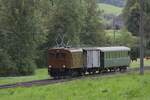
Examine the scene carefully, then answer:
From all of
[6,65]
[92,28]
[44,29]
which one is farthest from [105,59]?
[92,28]

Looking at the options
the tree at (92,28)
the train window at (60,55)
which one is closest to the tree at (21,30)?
the train window at (60,55)

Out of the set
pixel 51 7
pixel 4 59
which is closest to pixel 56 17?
pixel 51 7

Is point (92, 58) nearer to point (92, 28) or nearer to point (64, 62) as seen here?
point (64, 62)

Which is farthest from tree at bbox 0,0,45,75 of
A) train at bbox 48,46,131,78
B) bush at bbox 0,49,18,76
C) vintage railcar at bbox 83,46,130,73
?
train at bbox 48,46,131,78

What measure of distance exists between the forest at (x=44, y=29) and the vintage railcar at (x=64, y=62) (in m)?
9.92

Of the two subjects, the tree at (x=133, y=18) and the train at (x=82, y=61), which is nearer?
the train at (x=82, y=61)

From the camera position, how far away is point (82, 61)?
1859 inches

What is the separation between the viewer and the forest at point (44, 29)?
6919cm

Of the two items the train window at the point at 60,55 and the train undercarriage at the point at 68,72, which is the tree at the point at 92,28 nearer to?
the train undercarriage at the point at 68,72

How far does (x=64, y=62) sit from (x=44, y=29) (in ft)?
97.4

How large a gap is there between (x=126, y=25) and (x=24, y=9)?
174ft

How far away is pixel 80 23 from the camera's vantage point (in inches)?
3391

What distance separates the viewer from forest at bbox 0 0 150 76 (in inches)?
2724

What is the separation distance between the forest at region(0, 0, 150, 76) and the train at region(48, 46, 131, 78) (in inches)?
236
